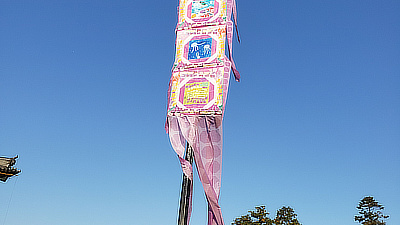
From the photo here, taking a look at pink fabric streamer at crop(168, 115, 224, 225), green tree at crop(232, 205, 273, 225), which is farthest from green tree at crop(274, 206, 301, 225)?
pink fabric streamer at crop(168, 115, 224, 225)

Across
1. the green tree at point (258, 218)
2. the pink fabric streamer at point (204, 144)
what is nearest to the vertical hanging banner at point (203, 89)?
the pink fabric streamer at point (204, 144)

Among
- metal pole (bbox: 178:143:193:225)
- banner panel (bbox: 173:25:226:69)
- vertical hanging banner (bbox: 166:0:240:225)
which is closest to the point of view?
metal pole (bbox: 178:143:193:225)

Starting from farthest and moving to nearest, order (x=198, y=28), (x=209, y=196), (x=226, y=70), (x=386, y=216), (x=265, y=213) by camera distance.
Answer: (x=386, y=216), (x=265, y=213), (x=198, y=28), (x=226, y=70), (x=209, y=196)

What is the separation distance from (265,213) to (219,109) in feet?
47.7

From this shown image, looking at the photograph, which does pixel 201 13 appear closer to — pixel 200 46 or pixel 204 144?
pixel 200 46

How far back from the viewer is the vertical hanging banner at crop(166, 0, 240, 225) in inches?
231

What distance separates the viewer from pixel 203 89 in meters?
6.11

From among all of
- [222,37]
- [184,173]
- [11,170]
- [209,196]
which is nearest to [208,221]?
[209,196]

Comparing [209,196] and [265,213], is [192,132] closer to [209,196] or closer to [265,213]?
[209,196]

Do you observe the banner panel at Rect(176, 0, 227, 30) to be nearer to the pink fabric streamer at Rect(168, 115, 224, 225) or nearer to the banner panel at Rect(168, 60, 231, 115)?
the banner panel at Rect(168, 60, 231, 115)

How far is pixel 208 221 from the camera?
18.8ft

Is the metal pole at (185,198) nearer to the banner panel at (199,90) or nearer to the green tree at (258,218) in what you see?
the banner panel at (199,90)

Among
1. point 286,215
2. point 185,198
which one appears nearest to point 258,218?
point 286,215

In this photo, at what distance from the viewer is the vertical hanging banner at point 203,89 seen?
5.86 metres
